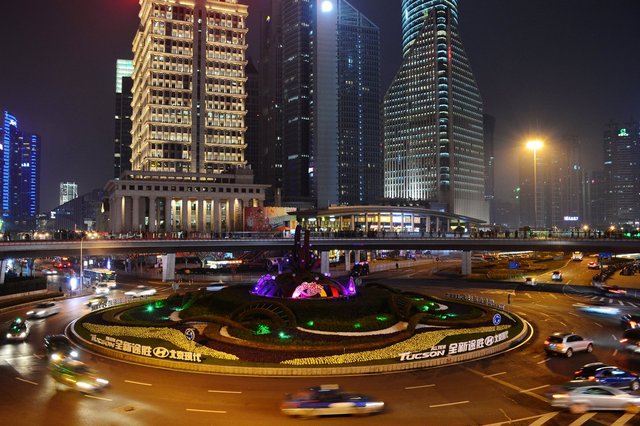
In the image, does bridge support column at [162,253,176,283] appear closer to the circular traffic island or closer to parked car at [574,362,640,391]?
the circular traffic island

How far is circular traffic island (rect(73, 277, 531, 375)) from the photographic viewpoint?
99.8 feet

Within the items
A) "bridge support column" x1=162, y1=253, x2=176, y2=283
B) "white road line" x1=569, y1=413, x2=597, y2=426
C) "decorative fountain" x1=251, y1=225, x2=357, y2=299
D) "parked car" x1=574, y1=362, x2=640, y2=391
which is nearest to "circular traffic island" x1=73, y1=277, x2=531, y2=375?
"decorative fountain" x1=251, y1=225, x2=357, y2=299

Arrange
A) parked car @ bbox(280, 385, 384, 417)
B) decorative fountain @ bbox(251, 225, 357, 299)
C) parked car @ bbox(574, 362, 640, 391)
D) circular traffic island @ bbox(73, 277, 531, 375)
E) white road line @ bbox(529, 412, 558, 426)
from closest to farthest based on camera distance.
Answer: white road line @ bbox(529, 412, 558, 426), parked car @ bbox(280, 385, 384, 417), parked car @ bbox(574, 362, 640, 391), circular traffic island @ bbox(73, 277, 531, 375), decorative fountain @ bbox(251, 225, 357, 299)

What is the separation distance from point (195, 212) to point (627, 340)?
13350 centimetres

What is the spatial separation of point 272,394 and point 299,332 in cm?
1147

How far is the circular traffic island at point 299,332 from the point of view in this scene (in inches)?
1197

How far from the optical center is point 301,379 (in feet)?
92.3

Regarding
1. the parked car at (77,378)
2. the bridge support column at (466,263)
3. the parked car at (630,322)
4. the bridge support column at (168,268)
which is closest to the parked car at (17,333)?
the parked car at (77,378)

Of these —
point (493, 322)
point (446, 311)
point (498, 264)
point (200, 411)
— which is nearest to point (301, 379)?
point (200, 411)

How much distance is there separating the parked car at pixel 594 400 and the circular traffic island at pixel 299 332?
9.12m

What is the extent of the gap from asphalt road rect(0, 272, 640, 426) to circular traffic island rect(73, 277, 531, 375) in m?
1.24

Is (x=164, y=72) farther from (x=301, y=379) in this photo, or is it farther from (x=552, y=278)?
(x=301, y=379)

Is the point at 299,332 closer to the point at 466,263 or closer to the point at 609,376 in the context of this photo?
the point at 609,376

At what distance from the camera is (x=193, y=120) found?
158125 millimetres
